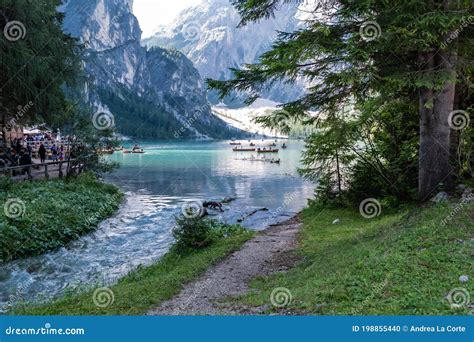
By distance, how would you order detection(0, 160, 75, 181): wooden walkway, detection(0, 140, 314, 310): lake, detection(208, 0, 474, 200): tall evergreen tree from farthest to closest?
1. detection(0, 160, 75, 181): wooden walkway
2. detection(0, 140, 314, 310): lake
3. detection(208, 0, 474, 200): tall evergreen tree

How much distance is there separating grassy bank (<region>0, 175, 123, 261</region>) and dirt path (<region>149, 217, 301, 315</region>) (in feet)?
27.9

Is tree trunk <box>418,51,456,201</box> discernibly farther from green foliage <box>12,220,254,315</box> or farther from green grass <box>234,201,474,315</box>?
green foliage <box>12,220,254,315</box>

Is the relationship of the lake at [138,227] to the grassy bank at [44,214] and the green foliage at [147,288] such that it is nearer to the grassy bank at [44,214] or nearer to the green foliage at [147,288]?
the grassy bank at [44,214]

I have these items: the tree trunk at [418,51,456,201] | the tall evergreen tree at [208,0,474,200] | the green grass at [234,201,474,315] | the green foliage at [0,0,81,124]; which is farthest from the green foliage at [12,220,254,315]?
the green foliage at [0,0,81,124]

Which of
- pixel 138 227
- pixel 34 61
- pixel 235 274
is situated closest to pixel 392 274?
pixel 235 274

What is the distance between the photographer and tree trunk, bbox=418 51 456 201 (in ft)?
37.5

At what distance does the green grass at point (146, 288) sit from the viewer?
8.30 meters

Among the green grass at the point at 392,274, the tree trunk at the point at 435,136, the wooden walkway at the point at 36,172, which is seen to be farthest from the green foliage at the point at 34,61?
the tree trunk at the point at 435,136

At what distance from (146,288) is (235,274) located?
2.94m

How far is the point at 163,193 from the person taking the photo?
38.3m

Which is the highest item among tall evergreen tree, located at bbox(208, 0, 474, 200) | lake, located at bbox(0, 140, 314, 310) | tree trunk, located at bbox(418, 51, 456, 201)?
tall evergreen tree, located at bbox(208, 0, 474, 200)

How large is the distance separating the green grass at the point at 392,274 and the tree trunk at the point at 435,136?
1.14 metres

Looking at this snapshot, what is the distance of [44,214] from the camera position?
1878 centimetres

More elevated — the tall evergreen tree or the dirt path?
the tall evergreen tree
